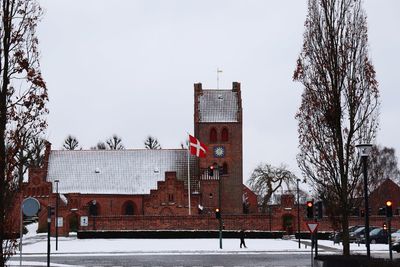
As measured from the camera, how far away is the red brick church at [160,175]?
238 ft

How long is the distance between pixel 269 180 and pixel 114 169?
2779cm

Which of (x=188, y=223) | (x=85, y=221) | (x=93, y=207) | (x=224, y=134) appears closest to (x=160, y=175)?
(x=93, y=207)

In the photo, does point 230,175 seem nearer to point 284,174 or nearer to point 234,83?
point 234,83

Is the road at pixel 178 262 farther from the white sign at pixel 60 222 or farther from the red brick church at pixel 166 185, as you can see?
the white sign at pixel 60 222

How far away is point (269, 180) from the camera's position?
320 ft

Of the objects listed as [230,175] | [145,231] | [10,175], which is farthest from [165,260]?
[230,175]

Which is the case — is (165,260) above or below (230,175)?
below

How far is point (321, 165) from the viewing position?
26.2 metres

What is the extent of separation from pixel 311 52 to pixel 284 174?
71750mm

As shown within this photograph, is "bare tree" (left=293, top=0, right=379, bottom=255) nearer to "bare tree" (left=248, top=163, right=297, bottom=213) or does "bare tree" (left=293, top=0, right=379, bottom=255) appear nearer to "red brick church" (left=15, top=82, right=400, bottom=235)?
"red brick church" (left=15, top=82, right=400, bottom=235)

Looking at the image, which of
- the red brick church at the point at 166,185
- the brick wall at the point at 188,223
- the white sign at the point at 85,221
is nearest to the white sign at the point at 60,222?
the red brick church at the point at 166,185

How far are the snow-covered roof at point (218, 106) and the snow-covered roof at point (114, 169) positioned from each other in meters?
5.52

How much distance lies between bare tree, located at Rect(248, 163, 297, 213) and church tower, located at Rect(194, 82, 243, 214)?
2159 cm

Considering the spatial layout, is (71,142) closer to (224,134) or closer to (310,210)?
(224,134)
